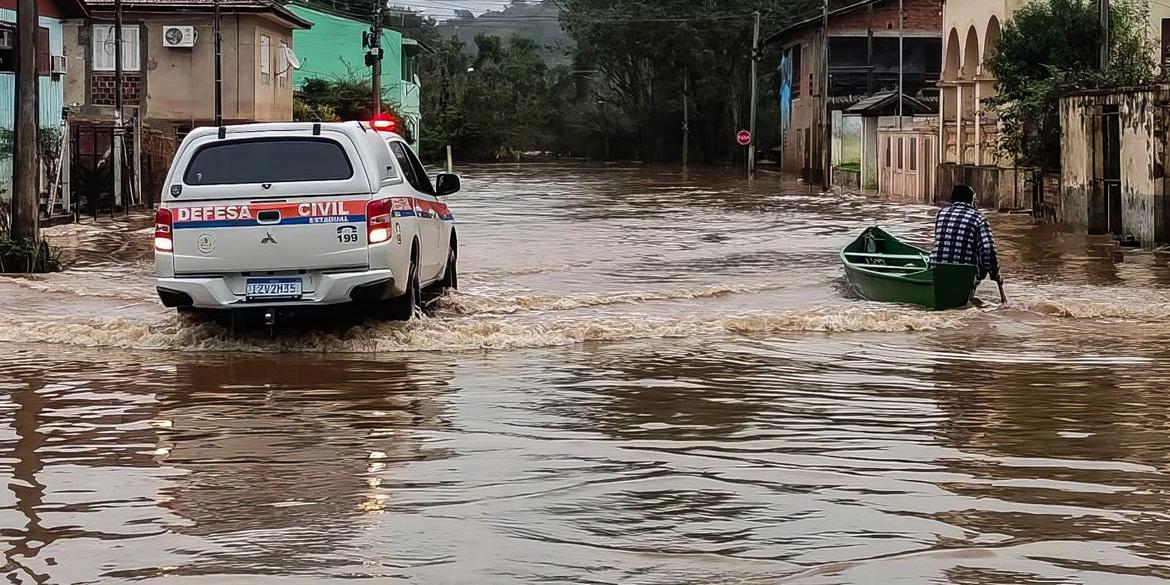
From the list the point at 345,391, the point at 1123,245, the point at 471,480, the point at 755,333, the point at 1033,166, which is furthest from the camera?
the point at 1033,166

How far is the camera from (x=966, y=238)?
56.4 ft

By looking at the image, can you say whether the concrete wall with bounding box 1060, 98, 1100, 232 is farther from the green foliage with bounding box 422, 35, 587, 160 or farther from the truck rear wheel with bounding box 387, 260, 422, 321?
the green foliage with bounding box 422, 35, 587, 160

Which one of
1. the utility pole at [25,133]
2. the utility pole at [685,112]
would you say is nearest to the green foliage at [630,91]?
the utility pole at [685,112]

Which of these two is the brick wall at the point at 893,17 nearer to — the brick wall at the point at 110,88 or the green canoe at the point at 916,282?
the brick wall at the point at 110,88

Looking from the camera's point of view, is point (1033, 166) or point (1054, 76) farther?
point (1033, 166)

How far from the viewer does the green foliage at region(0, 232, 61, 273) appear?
20719 mm

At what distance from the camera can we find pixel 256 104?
5050cm

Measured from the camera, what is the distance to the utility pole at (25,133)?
2071 centimetres

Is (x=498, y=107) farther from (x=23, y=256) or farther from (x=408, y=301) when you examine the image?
(x=408, y=301)

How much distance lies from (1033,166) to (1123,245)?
7814 millimetres

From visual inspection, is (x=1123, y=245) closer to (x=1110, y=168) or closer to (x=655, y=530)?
(x=1110, y=168)

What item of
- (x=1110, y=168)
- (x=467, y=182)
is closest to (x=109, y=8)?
(x=467, y=182)

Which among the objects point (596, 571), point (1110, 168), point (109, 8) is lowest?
point (596, 571)

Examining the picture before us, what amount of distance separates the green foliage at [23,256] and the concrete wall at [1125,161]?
15.2 metres
